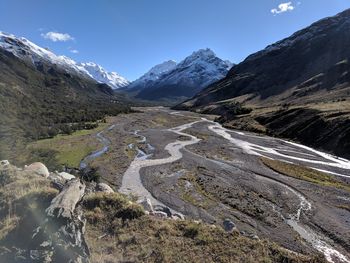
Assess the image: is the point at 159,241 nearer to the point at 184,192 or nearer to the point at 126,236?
the point at 126,236

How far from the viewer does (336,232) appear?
3609 centimetres

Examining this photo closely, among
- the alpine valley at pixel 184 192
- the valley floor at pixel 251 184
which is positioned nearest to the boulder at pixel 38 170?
the alpine valley at pixel 184 192

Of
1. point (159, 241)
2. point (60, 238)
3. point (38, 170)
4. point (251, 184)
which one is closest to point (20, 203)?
point (60, 238)

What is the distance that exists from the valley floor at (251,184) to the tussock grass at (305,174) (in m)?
0.17

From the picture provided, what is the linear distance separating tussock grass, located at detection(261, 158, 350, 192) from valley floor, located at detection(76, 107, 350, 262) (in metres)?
0.17

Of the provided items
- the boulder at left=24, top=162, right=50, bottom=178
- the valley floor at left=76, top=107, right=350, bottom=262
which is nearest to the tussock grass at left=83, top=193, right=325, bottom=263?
the valley floor at left=76, top=107, right=350, bottom=262

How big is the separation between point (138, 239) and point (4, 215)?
23.7 ft

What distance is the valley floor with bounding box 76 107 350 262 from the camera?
36.9 m

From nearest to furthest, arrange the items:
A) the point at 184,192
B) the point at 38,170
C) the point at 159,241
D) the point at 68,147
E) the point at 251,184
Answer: the point at 159,241 < the point at 38,170 < the point at 184,192 < the point at 251,184 < the point at 68,147

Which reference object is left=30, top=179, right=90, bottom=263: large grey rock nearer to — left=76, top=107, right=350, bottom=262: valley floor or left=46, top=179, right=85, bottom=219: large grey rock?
left=46, top=179, right=85, bottom=219: large grey rock

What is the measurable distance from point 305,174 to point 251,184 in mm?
12673

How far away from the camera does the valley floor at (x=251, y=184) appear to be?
121 ft

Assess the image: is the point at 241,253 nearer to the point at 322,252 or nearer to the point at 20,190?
the point at 20,190

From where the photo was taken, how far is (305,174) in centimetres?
6069
